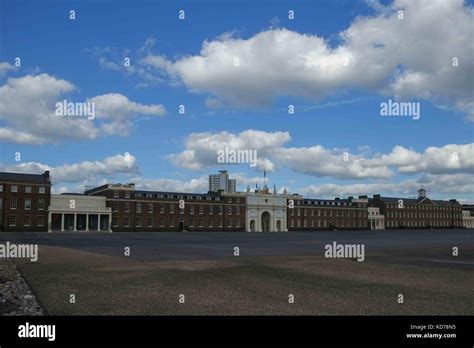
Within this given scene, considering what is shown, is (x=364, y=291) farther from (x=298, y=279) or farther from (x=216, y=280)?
(x=216, y=280)

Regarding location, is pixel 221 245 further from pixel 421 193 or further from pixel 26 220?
pixel 421 193

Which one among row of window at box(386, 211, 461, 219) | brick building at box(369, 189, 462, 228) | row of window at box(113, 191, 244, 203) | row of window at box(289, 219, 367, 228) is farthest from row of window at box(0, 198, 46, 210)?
row of window at box(386, 211, 461, 219)

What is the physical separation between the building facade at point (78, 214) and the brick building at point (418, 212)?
98395 millimetres

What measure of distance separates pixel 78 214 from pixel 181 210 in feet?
78.5

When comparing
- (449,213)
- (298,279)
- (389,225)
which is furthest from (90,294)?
(449,213)

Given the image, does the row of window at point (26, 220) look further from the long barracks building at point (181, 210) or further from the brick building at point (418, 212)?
the brick building at point (418, 212)

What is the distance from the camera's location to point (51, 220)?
306 feet

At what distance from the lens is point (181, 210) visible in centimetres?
11162

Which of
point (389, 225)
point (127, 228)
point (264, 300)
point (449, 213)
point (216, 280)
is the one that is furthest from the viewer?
point (449, 213)

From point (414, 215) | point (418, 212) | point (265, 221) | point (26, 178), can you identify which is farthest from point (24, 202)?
point (418, 212)

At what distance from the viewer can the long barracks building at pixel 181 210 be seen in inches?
3588

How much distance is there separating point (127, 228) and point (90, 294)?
3598 inches

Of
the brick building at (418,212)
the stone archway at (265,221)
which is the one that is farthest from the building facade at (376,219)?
the stone archway at (265,221)

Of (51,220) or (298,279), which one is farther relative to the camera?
(51,220)
